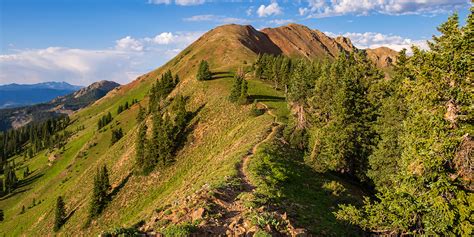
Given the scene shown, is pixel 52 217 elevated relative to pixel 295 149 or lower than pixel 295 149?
lower

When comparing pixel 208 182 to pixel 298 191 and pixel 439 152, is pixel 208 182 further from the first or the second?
pixel 439 152

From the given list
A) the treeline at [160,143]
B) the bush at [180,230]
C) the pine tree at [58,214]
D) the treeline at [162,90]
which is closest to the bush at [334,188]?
the bush at [180,230]

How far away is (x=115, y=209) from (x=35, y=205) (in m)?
67.0

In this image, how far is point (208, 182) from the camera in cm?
2798

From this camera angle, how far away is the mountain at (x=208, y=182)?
750 inches

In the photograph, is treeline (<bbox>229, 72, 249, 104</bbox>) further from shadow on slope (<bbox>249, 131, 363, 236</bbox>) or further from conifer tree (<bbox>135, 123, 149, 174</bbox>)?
shadow on slope (<bbox>249, 131, 363, 236</bbox>)

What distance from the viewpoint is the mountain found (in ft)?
62.5

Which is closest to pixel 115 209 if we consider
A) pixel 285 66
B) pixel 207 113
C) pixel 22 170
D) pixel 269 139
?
pixel 207 113

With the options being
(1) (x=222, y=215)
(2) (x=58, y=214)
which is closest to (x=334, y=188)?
(1) (x=222, y=215)

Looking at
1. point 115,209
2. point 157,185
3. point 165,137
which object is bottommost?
point 115,209

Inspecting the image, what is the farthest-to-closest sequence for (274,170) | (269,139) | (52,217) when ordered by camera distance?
1. (52,217)
2. (269,139)
3. (274,170)

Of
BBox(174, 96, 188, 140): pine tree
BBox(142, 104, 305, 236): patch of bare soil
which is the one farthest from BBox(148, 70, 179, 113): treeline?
BBox(142, 104, 305, 236): patch of bare soil

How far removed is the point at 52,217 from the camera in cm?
8444

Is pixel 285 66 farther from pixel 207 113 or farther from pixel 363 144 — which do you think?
pixel 363 144
